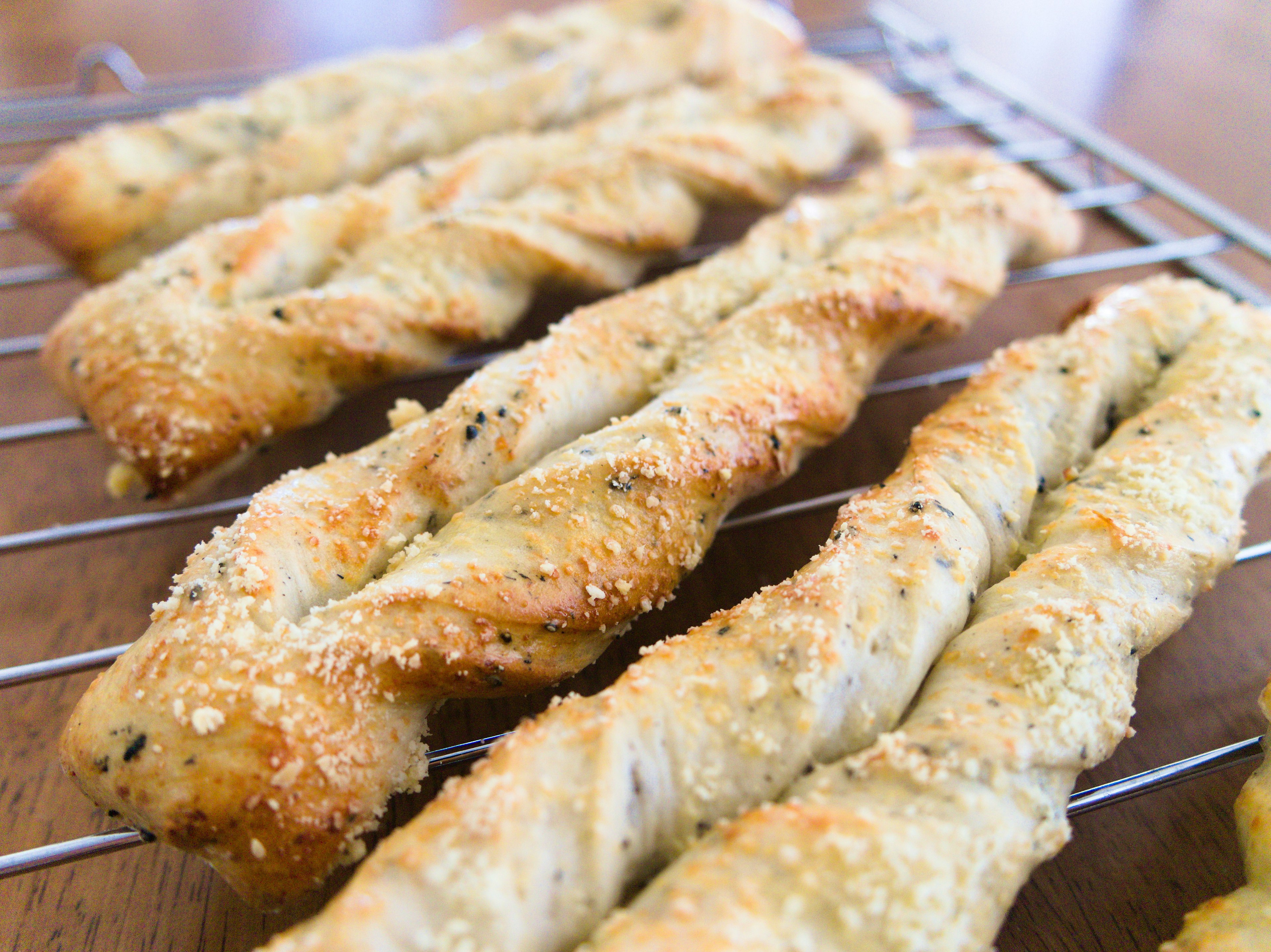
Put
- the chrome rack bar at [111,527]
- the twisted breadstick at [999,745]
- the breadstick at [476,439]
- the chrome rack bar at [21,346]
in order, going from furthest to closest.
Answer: the chrome rack bar at [21,346]
the chrome rack bar at [111,527]
the breadstick at [476,439]
the twisted breadstick at [999,745]

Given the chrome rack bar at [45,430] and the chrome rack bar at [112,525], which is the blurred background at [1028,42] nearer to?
the chrome rack bar at [112,525]

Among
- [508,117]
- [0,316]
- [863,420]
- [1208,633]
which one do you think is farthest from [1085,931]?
[0,316]

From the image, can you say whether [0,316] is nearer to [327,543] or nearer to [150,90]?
[150,90]

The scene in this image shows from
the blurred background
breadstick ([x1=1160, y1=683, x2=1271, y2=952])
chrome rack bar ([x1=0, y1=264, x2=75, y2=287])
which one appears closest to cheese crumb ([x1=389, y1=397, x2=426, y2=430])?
chrome rack bar ([x1=0, y1=264, x2=75, y2=287])

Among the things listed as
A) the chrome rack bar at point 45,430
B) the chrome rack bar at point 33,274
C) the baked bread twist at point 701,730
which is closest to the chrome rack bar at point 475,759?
the baked bread twist at point 701,730

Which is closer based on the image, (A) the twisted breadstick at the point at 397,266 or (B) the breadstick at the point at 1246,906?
(B) the breadstick at the point at 1246,906

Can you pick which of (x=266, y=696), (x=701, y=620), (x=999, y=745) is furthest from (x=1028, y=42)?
(x=266, y=696)

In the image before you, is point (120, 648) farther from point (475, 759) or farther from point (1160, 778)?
point (1160, 778)
